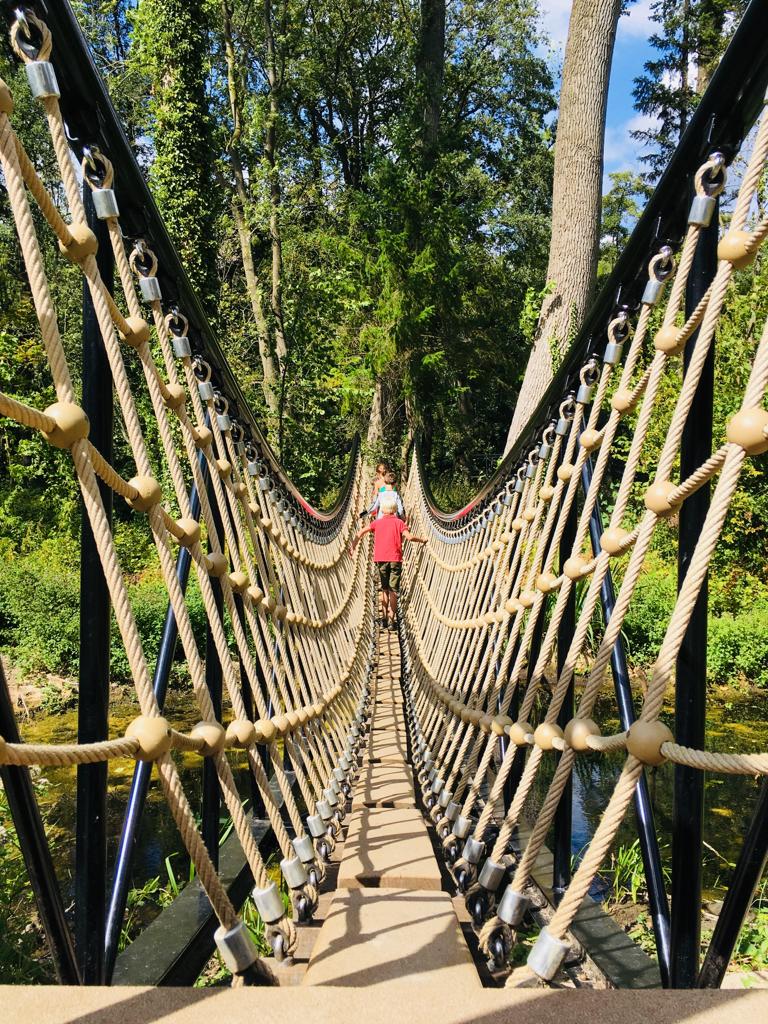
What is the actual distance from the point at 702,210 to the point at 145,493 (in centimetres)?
66

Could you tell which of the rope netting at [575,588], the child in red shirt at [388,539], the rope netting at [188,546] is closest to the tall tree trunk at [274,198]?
the child in red shirt at [388,539]

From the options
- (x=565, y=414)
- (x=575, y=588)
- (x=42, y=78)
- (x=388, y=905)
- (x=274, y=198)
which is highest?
(x=274, y=198)

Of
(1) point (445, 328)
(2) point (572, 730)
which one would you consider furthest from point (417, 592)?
(1) point (445, 328)

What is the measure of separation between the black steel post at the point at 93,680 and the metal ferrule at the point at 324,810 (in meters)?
0.66

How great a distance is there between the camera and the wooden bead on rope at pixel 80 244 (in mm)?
772

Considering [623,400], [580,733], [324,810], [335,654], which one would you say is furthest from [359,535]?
[580,733]

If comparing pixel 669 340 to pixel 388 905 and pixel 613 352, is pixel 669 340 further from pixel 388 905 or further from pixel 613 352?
pixel 388 905

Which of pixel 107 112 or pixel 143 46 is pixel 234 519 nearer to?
pixel 107 112

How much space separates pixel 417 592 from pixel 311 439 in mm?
3808

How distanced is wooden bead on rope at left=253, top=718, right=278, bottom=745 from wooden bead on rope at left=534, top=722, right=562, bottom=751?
1.17ft

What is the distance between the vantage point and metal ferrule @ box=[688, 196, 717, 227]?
0.88 m

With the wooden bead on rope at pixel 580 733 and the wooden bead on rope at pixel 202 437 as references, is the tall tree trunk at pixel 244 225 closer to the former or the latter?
the wooden bead on rope at pixel 202 437

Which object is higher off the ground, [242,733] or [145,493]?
[145,493]

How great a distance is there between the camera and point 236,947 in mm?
791
